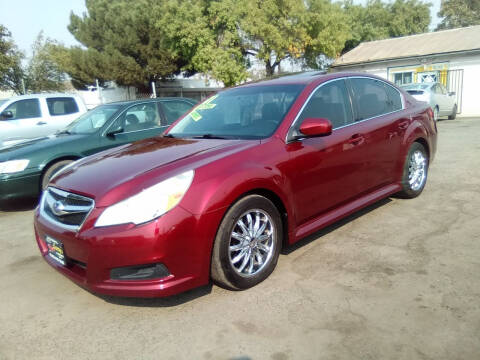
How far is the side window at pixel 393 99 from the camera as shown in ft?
15.3

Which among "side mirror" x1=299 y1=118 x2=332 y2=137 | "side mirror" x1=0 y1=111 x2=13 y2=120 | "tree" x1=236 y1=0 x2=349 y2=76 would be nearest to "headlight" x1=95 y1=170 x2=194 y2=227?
"side mirror" x1=299 y1=118 x2=332 y2=137

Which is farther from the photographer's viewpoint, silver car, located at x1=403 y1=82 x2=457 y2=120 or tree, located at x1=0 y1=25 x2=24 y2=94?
tree, located at x1=0 y1=25 x2=24 y2=94

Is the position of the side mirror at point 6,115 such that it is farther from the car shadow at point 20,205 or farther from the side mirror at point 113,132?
the side mirror at point 113,132

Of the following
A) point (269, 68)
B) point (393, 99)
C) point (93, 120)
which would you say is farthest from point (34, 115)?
point (269, 68)

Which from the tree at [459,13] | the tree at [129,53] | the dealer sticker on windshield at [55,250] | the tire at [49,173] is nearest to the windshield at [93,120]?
the tire at [49,173]

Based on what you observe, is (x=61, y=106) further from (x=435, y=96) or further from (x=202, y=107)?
(x=435, y=96)

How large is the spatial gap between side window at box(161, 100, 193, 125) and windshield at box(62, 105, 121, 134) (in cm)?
84

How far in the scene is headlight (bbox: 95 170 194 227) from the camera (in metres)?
2.62

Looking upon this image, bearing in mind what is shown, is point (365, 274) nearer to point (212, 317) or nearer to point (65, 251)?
point (212, 317)

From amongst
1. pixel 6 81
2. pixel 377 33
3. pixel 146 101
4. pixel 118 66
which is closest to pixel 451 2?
pixel 377 33

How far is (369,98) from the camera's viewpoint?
437 centimetres

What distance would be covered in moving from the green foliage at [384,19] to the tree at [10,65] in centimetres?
2839

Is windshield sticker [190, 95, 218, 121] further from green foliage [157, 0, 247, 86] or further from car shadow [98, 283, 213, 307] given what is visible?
green foliage [157, 0, 247, 86]

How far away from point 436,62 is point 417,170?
1829 cm
